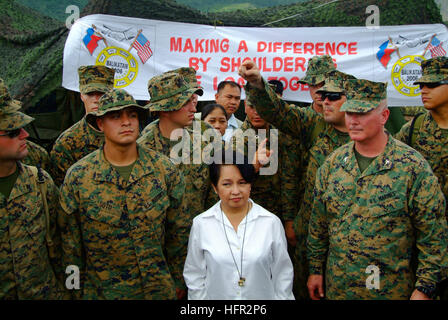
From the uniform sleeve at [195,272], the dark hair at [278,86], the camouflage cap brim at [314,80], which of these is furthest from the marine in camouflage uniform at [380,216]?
the dark hair at [278,86]

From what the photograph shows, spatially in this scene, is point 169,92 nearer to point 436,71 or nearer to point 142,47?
point 436,71

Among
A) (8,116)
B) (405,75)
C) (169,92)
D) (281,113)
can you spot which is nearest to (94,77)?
(169,92)

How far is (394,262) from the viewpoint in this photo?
254cm

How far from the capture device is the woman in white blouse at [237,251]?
2482 millimetres

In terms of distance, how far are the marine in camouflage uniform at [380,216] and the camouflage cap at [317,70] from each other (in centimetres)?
113

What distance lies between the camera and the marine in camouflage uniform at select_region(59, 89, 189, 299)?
2.55 meters

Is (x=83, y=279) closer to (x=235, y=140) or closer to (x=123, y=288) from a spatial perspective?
(x=123, y=288)

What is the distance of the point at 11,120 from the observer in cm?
255

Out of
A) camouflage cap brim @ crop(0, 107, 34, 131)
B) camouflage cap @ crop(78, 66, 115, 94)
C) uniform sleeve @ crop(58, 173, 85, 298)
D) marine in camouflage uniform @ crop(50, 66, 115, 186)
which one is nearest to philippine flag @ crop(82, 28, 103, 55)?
camouflage cap @ crop(78, 66, 115, 94)

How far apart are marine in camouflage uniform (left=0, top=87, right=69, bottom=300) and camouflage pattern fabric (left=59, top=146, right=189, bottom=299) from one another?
136mm

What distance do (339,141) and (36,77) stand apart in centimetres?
424

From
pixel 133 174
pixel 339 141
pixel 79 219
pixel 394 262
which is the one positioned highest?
pixel 339 141

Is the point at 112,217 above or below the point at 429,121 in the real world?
below

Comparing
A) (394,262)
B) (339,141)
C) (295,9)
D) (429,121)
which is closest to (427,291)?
(394,262)
